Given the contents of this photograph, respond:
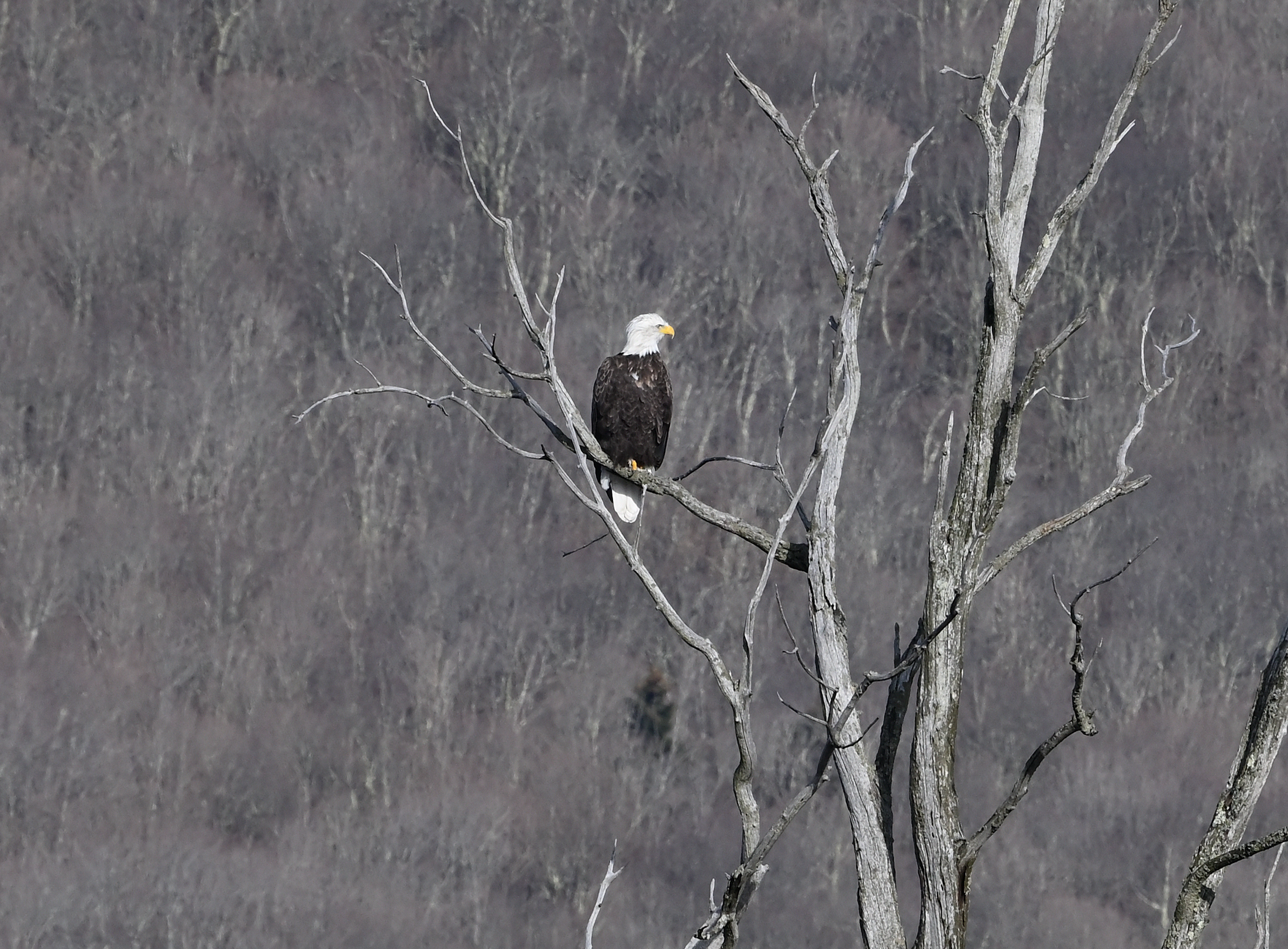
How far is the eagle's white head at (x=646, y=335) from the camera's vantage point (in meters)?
10.7

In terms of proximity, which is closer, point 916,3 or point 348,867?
point 348,867

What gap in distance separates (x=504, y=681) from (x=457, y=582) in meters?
2.68

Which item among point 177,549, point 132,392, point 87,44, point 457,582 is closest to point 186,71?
point 87,44

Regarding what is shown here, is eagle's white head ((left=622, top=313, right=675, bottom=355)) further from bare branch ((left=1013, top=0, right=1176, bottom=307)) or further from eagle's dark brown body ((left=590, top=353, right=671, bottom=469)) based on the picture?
bare branch ((left=1013, top=0, right=1176, bottom=307))

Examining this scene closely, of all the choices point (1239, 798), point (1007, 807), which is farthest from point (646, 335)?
point (1239, 798)

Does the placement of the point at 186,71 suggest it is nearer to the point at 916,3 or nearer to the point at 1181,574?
the point at 916,3

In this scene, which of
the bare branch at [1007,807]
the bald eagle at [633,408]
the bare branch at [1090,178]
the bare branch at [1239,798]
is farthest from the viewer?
the bald eagle at [633,408]

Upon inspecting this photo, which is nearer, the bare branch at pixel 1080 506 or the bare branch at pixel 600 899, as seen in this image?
the bare branch at pixel 600 899

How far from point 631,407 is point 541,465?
122 feet

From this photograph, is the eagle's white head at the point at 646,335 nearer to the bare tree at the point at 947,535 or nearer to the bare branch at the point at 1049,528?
the bare tree at the point at 947,535

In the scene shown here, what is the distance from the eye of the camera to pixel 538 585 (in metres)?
47.4

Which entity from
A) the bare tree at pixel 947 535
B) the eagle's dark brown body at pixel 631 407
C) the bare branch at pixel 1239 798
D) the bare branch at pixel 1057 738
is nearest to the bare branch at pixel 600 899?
the bare tree at pixel 947 535

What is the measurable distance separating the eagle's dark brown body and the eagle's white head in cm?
3

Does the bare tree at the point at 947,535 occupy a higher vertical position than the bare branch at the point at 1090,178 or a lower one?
lower
